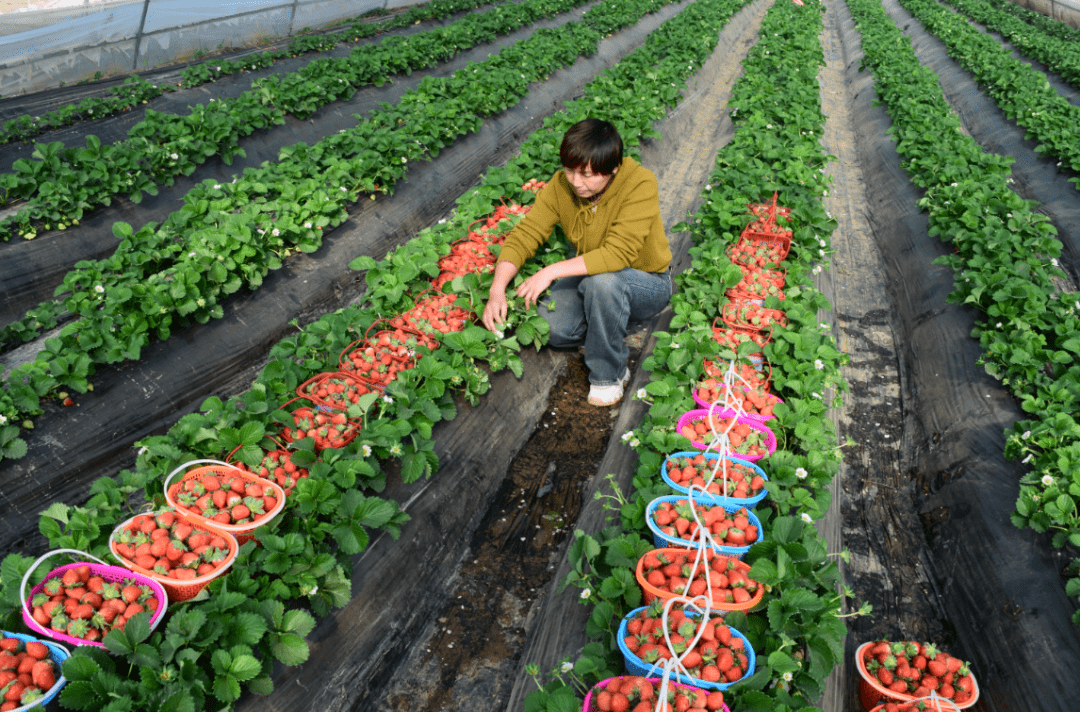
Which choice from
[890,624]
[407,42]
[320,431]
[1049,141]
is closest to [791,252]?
[890,624]

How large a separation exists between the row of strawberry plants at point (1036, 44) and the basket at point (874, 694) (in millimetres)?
12753

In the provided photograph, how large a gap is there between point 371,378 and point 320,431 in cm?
52

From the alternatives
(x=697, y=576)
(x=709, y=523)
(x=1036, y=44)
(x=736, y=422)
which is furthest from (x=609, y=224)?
(x=1036, y=44)

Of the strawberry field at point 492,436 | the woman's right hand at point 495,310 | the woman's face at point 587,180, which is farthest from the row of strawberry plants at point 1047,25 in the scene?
the woman's right hand at point 495,310

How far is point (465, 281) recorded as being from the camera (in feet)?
12.5

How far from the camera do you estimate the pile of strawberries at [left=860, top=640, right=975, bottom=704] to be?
6.92 ft

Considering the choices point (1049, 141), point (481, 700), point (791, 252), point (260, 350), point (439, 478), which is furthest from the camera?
point (1049, 141)

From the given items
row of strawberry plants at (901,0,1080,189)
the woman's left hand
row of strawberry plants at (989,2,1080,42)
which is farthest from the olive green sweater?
row of strawberry plants at (989,2,1080,42)

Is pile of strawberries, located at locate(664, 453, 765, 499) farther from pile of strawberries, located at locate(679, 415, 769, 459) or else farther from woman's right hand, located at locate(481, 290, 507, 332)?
woman's right hand, located at locate(481, 290, 507, 332)

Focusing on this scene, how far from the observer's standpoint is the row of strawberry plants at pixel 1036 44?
431 inches

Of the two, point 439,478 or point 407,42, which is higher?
point 407,42

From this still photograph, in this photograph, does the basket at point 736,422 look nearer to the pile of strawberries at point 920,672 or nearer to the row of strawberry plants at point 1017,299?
the pile of strawberries at point 920,672

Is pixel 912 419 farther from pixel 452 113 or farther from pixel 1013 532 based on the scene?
pixel 452 113

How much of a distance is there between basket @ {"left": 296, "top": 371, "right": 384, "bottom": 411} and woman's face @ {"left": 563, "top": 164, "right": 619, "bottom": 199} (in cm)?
151
